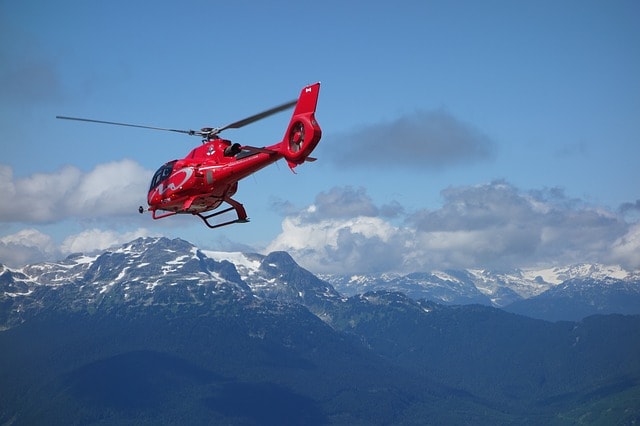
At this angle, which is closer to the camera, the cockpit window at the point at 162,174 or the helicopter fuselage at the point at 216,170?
the helicopter fuselage at the point at 216,170

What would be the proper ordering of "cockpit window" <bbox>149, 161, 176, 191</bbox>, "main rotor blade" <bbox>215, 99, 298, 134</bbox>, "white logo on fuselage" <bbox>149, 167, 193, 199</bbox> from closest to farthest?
1. "main rotor blade" <bbox>215, 99, 298, 134</bbox>
2. "white logo on fuselage" <bbox>149, 167, 193, 199</bbox>
3. "cockpit window" <bbox>149, 161, 176, 191</bbox>

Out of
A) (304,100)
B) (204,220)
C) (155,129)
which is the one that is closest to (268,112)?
(304,100)

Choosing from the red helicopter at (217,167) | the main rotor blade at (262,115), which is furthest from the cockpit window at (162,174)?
the main rotor blade at (262,115)

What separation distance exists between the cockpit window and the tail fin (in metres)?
16.1

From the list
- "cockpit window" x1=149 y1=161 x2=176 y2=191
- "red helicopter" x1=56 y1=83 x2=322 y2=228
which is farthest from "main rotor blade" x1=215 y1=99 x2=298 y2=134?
"cockpit window" x1=149 y1=161 x2=176 y2=191

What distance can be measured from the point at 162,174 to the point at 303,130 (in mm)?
20011

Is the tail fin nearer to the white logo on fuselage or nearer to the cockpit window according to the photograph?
the white logo on fuselage

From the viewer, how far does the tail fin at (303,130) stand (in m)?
59.7

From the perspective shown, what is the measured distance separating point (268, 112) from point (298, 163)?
460 cm

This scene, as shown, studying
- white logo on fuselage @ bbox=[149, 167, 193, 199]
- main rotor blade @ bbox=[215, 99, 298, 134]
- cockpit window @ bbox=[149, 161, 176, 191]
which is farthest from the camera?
cockpit window @ bbox=[149, 161, 176, 191]

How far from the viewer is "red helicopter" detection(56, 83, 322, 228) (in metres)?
61.2

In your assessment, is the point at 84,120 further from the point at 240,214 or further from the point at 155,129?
the point at 240,214

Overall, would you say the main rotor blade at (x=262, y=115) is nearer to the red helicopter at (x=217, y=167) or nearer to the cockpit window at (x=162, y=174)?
the red helicopter at (x=217, y=167)

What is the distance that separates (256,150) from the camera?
63.1 m
